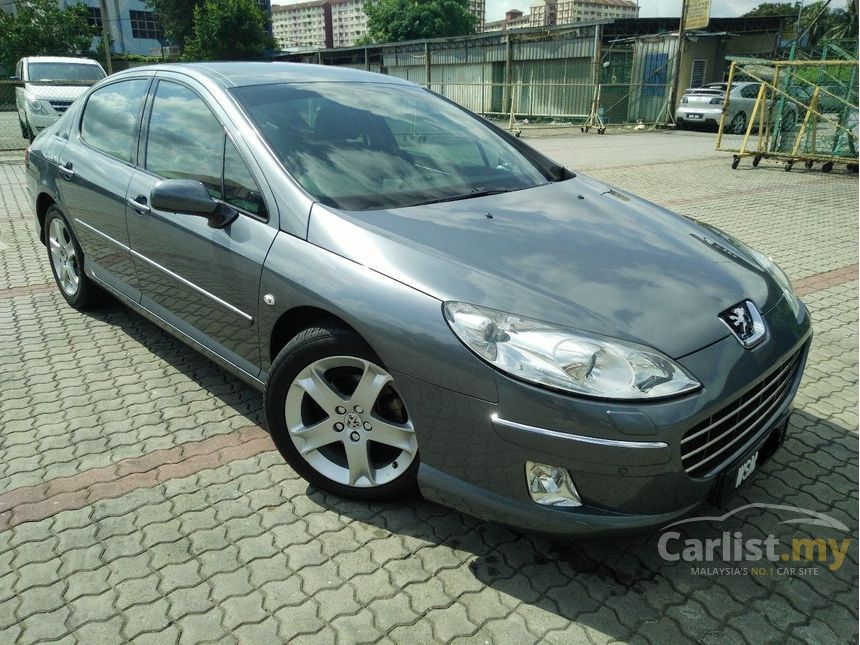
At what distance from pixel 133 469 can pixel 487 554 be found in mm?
1612

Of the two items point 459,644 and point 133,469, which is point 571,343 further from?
point 133,469

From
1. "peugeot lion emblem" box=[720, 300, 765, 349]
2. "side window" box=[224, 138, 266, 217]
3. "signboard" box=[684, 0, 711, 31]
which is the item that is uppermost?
"signboard" box=[684, 0, 711, 31]

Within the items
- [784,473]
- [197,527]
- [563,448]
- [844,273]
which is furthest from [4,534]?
[844,273]

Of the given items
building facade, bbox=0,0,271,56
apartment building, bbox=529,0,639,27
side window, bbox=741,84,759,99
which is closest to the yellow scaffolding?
side window, bbox=741,84,759,99

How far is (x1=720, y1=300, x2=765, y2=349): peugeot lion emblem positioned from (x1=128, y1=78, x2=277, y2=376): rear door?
5.64ft

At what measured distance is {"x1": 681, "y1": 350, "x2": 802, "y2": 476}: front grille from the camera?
6.75ft

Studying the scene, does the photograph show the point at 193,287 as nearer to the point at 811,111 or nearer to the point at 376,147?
the point at 376,147

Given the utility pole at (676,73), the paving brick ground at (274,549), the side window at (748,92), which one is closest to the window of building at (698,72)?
the utility pole at (676,73)

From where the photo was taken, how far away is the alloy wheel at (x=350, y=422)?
239 cm

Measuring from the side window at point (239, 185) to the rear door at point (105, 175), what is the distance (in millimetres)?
973

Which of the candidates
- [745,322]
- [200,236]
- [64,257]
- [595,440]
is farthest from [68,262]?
[745,322]

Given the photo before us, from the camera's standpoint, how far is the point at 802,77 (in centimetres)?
1185

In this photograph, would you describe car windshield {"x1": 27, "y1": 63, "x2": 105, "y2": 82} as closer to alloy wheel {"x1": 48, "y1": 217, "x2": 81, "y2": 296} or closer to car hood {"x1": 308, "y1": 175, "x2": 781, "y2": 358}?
alloy wheel {"x1": 48, "y1": 217, "x2": 81, "y2": 296}

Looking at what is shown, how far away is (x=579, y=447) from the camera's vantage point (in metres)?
1.97
